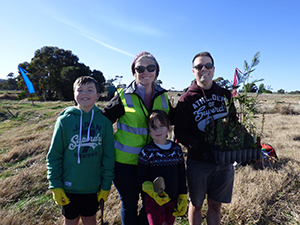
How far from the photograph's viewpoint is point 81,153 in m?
1.78

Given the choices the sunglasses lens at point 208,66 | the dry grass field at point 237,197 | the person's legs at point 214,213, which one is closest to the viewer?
the sunglasses lens at point 208,66

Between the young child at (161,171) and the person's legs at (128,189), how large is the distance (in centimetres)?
15

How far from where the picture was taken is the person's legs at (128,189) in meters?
1.85

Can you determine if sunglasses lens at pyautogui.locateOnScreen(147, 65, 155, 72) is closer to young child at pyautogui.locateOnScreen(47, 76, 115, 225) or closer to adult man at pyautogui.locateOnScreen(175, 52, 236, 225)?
adult man at pyautogui.locateOnScreen(175, 52, 236, 225)

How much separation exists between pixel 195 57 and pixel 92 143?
1.53 m

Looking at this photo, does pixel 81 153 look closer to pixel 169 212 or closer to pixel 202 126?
pixel 169 212

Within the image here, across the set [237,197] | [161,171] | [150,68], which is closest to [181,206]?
[161,171]

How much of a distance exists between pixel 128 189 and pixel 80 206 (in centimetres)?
53

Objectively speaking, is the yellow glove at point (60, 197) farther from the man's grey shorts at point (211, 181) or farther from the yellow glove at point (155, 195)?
the man's grey shorts at point (211, 181)

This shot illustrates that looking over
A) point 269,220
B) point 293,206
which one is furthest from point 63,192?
point 293,206

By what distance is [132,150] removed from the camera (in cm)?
184

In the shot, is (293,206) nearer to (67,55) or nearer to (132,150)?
(132,150)

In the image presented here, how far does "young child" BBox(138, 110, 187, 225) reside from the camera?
1.74 metres

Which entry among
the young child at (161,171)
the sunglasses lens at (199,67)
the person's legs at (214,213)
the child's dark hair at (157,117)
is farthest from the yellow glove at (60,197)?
the sunglasses lens at (199,67)
